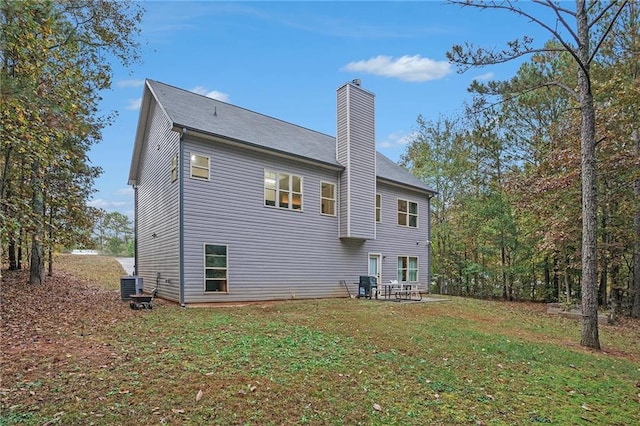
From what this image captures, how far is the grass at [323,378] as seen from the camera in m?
3.42

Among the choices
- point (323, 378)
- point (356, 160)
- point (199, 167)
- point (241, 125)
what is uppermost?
point (241, 125)

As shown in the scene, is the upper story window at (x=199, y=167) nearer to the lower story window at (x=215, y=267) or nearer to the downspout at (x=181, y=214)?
the downspout at (x=181, y=214)

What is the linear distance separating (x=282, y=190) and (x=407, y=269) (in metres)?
7.81

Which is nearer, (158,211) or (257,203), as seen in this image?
(257,203)

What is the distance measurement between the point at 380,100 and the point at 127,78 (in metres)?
9.77

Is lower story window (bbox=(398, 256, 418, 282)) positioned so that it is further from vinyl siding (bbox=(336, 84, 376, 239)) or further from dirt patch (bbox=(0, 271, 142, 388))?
dirt patch (bbox=(0, 271, 142, 388))

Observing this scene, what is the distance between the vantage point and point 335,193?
14031 millimetres

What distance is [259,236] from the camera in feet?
38.1

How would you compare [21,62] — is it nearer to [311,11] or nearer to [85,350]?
[85,350]

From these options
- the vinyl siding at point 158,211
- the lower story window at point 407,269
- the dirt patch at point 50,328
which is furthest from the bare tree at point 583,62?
the lower story window at point 407,269

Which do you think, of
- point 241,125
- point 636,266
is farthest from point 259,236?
point 636,266

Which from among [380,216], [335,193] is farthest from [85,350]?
[380,216]

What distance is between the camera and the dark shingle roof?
10820mm

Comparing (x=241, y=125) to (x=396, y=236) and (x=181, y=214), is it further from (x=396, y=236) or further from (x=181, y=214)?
(x=396, y=236)
